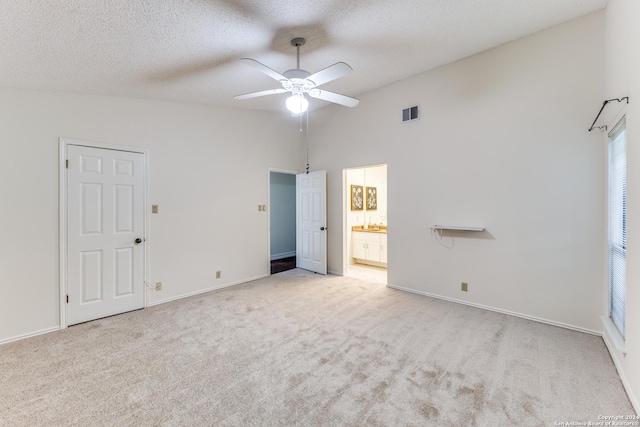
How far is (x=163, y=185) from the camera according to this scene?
395 cm

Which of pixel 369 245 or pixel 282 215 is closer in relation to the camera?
pixel 369 245


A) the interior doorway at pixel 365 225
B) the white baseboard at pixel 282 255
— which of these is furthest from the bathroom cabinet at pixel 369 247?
the white baseboard at pixel 282 255

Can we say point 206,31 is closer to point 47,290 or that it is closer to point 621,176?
point 47,290

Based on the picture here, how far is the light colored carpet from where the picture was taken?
6.05 ft

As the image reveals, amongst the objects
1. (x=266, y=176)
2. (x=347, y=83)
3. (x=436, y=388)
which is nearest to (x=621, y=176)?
(x=436, y=388)

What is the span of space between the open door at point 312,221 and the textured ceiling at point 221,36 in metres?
2.29

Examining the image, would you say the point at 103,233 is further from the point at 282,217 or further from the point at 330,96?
the point at 282,217

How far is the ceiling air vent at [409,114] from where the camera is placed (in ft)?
13.6

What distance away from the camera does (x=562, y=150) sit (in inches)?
118

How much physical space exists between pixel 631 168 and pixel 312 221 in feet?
14.2

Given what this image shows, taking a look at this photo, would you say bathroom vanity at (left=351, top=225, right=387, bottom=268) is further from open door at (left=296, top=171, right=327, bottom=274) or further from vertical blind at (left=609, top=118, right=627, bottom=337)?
vertical blind at (left=609, top=118, right=627, bottom=337)

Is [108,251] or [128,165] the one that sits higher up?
[128,165]

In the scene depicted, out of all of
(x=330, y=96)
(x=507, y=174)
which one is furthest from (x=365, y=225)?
(x=330, y=96)

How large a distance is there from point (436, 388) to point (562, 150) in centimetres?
277
